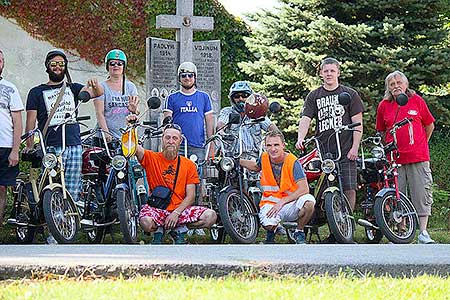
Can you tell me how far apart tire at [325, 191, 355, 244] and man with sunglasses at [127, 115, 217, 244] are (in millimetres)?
990

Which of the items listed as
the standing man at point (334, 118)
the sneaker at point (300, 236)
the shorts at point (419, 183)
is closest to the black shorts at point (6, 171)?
the sneaker at point (300, 236)

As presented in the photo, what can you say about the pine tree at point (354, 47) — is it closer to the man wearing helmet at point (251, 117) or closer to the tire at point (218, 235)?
the man wearing helmet at point (251, 117)

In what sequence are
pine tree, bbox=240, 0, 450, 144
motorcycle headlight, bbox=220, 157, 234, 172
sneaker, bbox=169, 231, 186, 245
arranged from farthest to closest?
pine tree, bbox=240, 0, 450, 144 → motorcycle headlight, bbox=220, 157, 234, 172 → sneaker, bbox=169, 231, 186, 245

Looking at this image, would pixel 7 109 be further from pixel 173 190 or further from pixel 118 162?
pixel 173 190

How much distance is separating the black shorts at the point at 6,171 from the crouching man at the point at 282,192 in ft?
7.17

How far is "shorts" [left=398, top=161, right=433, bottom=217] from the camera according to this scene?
8938mm

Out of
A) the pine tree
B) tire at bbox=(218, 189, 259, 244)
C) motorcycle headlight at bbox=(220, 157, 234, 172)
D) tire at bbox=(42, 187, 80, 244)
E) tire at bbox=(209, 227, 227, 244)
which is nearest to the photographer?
tire at bbox=(42, 187, 80, 244)

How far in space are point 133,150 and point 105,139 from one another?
1.31 feet

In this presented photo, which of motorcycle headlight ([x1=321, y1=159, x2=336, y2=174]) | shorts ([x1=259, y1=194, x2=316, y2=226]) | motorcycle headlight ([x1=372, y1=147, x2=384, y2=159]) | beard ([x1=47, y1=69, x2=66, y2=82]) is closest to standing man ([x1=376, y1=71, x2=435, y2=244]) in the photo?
motorcycle headlight ([x1=372, y1=147, x2=384, y2=159])

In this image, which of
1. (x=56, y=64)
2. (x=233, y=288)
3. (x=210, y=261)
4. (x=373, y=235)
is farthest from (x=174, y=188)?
(x=233, y=288)

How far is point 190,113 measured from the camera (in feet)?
29.3

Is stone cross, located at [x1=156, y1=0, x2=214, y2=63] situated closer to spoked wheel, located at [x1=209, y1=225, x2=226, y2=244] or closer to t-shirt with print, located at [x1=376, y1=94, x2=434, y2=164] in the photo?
t-shirt with print, located at [x1=376, y1=94, x2=434, y2=164]

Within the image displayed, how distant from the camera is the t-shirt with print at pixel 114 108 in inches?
332

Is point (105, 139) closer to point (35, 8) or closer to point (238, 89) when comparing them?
point (238, 89)
